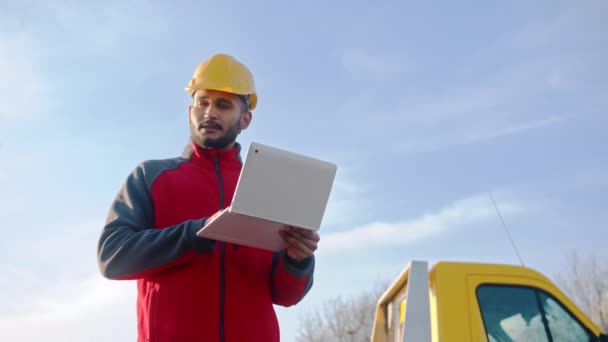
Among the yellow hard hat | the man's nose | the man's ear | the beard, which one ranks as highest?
the yellow hard hat

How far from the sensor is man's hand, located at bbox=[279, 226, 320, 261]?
2.41 m

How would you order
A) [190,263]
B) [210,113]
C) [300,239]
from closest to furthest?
[300,239], [190,263], [210,113]

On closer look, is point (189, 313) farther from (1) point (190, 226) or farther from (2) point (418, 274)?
(2) point (418, 274)

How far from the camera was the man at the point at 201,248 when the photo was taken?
2535 millimetres

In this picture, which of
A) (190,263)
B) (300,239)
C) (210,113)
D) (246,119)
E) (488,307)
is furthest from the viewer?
(488,307)

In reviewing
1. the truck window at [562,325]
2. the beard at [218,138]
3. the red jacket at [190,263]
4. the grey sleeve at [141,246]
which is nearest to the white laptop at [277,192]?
the grey sleeve at [141,246]

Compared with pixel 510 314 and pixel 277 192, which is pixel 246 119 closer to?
pixel 277 192

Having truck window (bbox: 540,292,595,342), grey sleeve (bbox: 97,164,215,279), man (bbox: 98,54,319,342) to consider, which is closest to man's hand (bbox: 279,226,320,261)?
man (bbox: 98,54,319,342)

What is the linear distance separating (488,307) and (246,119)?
1.52 m

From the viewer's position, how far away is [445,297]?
10.7ft

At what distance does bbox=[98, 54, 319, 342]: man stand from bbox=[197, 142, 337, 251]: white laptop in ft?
0.53

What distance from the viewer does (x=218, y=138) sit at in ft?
9.64

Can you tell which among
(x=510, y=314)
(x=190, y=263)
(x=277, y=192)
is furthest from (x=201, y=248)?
(x=510, y=314)

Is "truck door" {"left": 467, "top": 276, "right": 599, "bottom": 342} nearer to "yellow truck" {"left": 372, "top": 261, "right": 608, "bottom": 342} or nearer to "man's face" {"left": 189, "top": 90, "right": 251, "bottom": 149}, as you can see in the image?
"yellow truck" {"left": 372, "top": 261, "right": 608, "bottom": 342}
